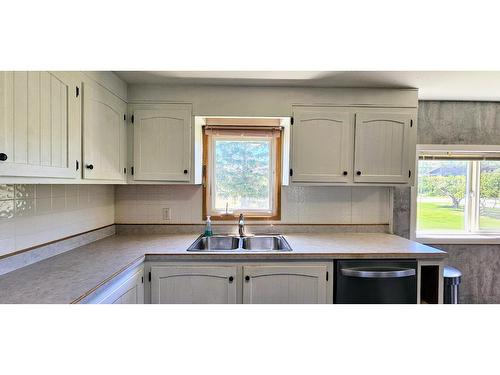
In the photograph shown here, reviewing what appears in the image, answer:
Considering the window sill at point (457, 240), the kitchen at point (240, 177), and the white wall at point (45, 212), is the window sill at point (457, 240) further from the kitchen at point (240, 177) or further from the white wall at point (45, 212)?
the white wall at point (45, 212)

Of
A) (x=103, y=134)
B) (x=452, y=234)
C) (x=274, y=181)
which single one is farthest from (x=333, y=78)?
(x=452, y=234)

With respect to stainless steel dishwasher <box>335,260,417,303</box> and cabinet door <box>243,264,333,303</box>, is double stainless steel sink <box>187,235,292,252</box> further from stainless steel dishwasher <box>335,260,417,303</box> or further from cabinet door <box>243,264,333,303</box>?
stainless steel dishwasher <box>335,260,417,303</box>

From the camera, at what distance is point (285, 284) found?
1672 mm

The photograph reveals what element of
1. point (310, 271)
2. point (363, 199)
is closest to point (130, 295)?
point (310, 271)

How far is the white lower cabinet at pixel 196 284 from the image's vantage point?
5.35 feet

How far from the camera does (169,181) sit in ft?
6.48

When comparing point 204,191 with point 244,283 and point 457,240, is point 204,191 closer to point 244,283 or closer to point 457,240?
point 244,283

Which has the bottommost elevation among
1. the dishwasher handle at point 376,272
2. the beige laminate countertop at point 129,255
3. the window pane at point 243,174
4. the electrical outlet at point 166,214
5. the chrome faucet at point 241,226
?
the dishwasher handle at point 376,272

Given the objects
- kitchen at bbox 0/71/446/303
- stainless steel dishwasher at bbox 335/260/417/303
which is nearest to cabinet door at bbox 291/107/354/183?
kitchen at bbox 0/71/446/303

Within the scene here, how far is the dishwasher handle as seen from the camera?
64.7 inches

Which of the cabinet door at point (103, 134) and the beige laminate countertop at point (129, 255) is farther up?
the cabinet door at point (103, 134)

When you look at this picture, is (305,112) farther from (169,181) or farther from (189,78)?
(169,181)

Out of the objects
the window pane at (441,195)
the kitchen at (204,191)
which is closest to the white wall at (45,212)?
→ the kitchen at (204,191)
